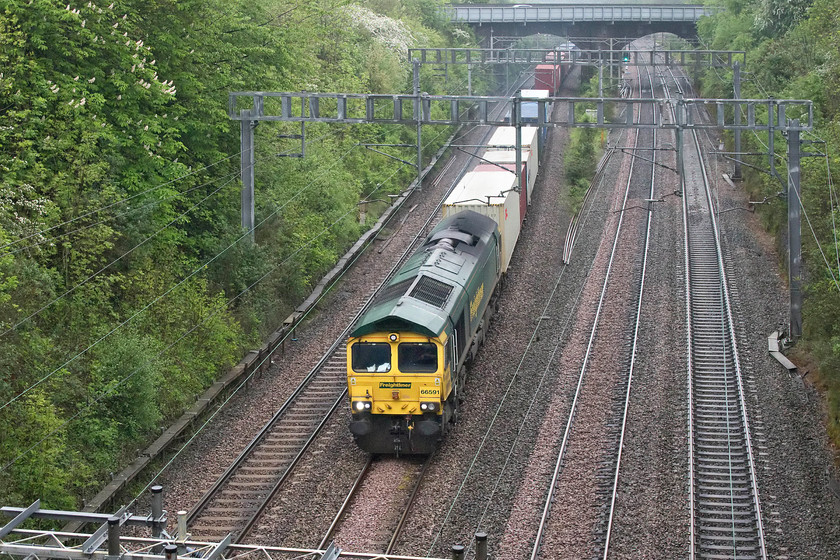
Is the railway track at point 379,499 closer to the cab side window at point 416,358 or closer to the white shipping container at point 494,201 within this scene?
the cab side window at point 416,358

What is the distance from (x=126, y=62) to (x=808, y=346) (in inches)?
668

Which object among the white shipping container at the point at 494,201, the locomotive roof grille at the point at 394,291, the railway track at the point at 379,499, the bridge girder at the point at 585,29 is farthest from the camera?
the bridge girder at the point at 585,29

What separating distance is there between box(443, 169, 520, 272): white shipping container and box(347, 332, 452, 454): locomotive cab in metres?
9.04

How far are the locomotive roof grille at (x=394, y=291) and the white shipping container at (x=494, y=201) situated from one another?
22.2 ft

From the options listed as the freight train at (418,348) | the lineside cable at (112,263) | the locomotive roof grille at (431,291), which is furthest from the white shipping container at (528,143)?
the locomotive roof grille at (431,291)

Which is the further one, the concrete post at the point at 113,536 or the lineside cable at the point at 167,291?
the lineside cable at the point at 167,291

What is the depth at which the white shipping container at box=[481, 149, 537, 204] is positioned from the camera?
34.6m

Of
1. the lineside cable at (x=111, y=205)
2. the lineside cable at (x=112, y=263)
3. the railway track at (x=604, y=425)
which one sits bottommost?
the railway track at (x=604, y=425)

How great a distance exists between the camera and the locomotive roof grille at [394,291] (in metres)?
20.1

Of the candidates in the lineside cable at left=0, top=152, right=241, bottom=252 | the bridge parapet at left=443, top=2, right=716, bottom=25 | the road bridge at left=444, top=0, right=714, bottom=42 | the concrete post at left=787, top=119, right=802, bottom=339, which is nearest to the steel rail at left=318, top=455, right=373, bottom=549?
the lineside cable at left=0, top=152, right=241, bottom=252

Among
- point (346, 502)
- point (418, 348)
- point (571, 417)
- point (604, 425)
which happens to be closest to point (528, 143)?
point (571, 417)

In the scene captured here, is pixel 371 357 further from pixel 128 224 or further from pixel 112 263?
pixel 128 224

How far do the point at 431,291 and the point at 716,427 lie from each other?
6388 millimetres

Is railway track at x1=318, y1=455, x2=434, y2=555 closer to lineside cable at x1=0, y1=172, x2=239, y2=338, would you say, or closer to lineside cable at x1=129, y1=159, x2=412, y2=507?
lineside cable at x1=129, y1=159, x2=412, y2=507
